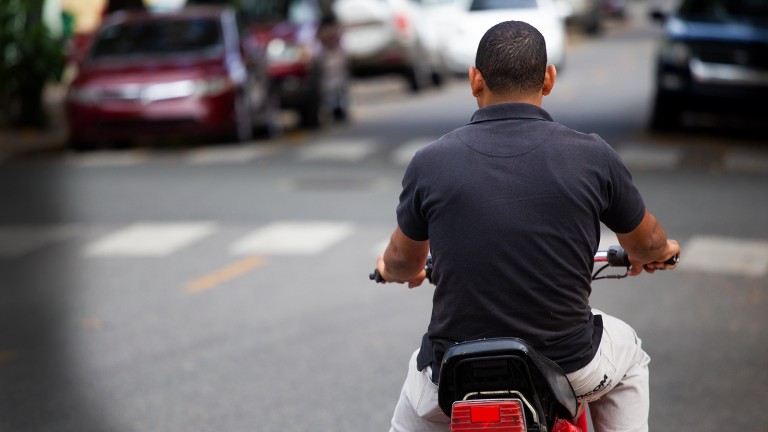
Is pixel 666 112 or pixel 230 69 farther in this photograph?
pixel 666 112

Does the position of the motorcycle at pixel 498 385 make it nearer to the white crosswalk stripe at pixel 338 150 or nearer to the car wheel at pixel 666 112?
the white crosswalk stripe at pixel 338 150

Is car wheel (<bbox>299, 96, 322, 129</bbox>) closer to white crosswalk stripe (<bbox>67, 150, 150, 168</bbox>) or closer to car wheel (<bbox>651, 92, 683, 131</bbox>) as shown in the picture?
white crosswalk stripe (<bbox>67, 150, 150, 168</bbox>)

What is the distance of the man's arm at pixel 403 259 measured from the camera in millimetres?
3693

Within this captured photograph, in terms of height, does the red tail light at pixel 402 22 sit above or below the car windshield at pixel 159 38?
below

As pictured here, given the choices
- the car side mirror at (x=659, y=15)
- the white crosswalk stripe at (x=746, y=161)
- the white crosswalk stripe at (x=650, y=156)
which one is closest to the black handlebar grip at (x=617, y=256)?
the white crosswalk stripe at (x=746, y=161)

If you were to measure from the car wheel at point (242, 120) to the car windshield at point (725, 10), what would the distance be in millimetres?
5424

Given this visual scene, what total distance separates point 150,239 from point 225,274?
1811 millimetres

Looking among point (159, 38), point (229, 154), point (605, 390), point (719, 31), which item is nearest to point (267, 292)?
point (605, 390)

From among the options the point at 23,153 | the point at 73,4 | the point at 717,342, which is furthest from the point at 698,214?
the point at 73,4

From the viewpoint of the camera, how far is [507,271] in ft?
11.2

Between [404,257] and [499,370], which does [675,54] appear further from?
[499,370]

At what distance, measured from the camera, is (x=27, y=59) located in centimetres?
2050

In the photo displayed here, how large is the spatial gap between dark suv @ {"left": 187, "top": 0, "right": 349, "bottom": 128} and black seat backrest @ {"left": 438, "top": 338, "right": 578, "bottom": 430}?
15741mm

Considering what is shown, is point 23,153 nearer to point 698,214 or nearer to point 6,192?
point 6,192
